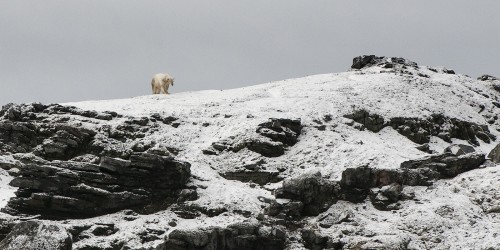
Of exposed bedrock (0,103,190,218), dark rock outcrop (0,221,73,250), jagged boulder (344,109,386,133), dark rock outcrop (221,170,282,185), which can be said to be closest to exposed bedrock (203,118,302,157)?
dark rock outcrop (221,170,282,185)

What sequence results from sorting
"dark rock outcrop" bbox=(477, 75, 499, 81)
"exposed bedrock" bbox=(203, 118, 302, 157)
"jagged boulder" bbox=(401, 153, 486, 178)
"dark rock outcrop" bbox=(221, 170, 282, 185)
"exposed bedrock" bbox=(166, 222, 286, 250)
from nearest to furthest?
"exposed bedrock" bbox=(166, 222, 286, 250), "jagged boulder" bbox=(401, 153, 486, 178), "dark rock outcrop" bbox=(221, 170, 282, 185), "exposed bedrock" bbox=(203, 118, 302, 157), "dark rock outcrop" bbox=(477, 75, 499, 81)

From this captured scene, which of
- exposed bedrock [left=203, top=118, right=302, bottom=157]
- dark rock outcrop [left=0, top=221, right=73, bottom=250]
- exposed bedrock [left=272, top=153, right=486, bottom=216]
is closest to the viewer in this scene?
dark rock outcrop [left=0, top=221, right=73, bottom=250]

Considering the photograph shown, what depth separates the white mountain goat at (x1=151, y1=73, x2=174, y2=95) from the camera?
45.6 meters

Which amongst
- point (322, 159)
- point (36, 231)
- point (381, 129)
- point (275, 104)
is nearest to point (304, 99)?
point (275, 104)

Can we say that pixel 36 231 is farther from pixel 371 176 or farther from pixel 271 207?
pixel 371 176

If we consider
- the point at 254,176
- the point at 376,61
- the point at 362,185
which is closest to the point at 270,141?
the point at 254,176

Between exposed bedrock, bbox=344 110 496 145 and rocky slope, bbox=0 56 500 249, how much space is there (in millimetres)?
95

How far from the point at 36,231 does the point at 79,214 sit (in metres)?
4.83

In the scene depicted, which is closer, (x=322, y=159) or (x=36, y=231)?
(x=36, y=231)

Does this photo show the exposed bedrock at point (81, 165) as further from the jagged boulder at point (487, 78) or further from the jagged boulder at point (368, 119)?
the jagged boulder at point (487, 78)

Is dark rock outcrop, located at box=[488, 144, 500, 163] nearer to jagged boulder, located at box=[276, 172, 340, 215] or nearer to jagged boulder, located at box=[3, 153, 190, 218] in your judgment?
jagged boulder, located at box=[276, 172, 340, 215]

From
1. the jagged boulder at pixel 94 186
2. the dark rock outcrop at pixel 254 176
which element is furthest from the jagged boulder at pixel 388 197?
the jagged boulder at pixel 94 186

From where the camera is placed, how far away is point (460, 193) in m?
24.7

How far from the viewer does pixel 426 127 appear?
3600 centimetres
